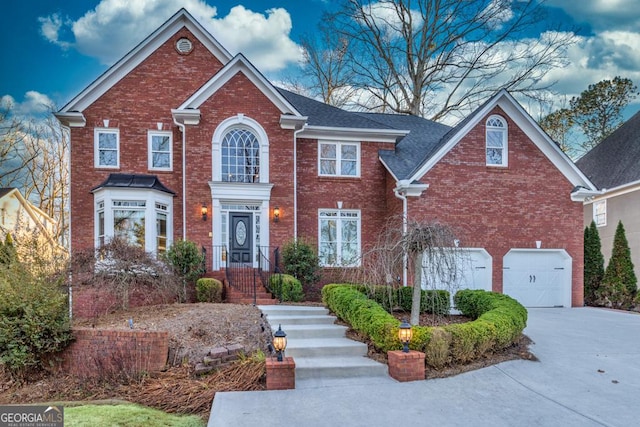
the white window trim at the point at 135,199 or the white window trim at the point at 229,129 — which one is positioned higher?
the white window trim at the point at 229,129

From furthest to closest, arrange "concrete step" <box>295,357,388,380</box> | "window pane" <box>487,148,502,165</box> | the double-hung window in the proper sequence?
the double-hung window → "window pane" <box>487,148,502,165</box> → "concrete step" <box>295,357,388,380</box>

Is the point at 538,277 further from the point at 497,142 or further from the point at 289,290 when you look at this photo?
the point at 289,290

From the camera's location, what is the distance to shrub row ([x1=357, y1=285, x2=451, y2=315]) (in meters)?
9.39

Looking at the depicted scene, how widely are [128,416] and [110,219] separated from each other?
31.0 ft

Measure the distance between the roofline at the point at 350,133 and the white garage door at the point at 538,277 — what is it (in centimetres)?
568

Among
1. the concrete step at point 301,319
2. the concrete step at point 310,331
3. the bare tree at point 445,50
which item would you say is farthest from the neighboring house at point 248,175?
the bare tree at point 445,50

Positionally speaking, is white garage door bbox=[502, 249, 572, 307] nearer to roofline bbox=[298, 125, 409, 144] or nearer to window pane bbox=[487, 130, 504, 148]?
window pane bbox=[487, 130, 504, 148]

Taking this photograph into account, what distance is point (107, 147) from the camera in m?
14.2

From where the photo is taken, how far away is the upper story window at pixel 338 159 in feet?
50.4

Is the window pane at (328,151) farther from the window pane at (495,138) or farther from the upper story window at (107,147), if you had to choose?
the upper story window at (107,147)

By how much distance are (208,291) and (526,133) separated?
11.1 meters

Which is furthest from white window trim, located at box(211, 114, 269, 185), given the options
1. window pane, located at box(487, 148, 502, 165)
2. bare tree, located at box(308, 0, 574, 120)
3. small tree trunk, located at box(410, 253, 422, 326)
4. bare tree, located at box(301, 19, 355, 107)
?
bare tree, located at box(301, 19, 355, 107)

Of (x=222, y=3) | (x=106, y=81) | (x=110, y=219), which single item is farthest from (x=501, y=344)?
(x=222, y=3)

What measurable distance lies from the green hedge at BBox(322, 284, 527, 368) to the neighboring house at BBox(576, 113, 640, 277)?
1034cm
